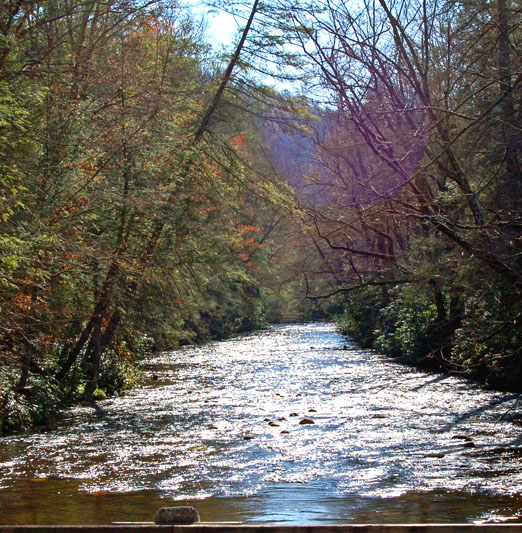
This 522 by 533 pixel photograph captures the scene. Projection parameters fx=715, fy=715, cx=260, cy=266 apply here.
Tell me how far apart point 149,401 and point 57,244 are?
6.32 meters

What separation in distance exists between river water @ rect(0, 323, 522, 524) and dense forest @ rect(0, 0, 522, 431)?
3.87 ft

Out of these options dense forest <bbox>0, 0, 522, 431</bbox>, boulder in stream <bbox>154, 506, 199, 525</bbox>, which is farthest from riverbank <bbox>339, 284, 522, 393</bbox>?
boulder in stream <bbox>154, 506, 199, 525</bbox>

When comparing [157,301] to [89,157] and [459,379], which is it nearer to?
[89,157]

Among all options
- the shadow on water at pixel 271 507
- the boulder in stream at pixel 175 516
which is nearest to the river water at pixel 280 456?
the shadow on water at pixel 271 507

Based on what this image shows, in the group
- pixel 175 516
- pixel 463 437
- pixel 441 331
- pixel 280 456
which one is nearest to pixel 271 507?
pixel 280 456

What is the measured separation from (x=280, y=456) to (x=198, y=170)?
9.90 m

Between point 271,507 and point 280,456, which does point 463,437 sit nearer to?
point 280,456

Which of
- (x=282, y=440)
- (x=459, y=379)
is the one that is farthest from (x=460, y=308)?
(x=282, y=440)

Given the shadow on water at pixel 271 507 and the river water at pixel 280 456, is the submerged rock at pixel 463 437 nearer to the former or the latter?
the river water at pixel 280 456

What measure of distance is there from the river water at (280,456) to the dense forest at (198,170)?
1180 millimetres

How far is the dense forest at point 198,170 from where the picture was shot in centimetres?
1010

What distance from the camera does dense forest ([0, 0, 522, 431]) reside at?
10.1m

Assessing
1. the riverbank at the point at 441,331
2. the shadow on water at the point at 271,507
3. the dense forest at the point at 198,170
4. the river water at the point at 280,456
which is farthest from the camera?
the riverbank at the point at 441,331

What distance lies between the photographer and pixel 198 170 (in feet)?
59.5
